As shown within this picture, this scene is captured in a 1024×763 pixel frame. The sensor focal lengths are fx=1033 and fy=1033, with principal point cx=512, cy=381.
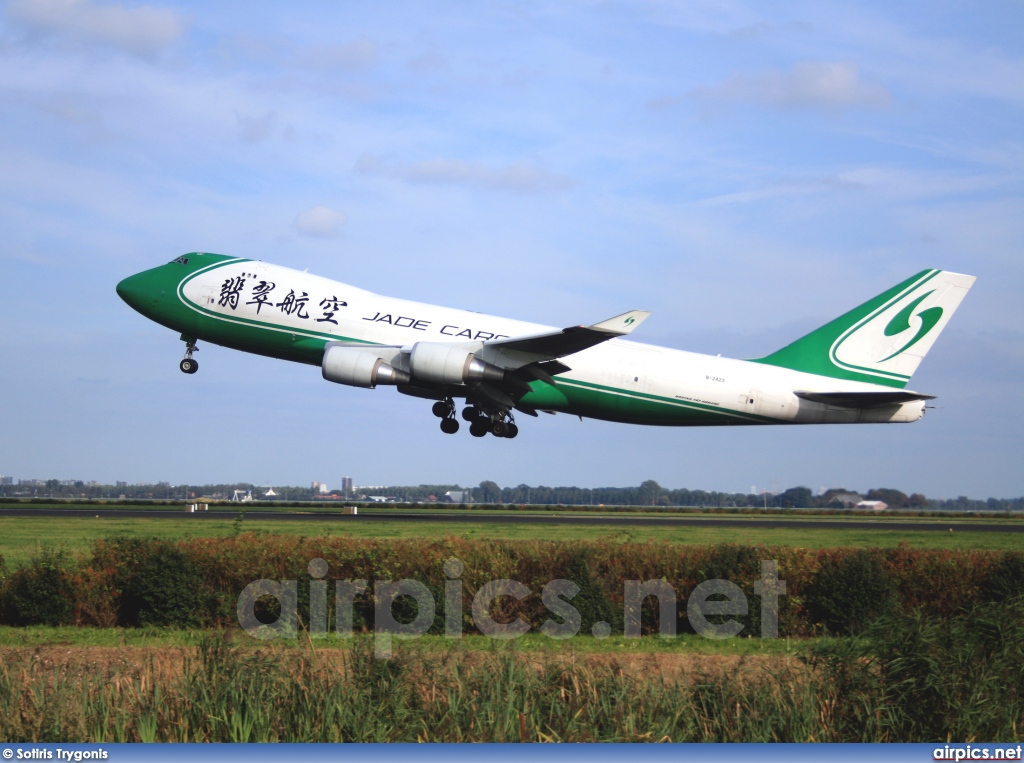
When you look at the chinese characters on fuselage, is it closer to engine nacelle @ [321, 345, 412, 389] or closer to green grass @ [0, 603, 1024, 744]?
engine nacelle @ [321, 345, 412, 389]

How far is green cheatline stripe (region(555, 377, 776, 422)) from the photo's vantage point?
129ft

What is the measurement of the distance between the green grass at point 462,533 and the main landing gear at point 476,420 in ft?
14.2

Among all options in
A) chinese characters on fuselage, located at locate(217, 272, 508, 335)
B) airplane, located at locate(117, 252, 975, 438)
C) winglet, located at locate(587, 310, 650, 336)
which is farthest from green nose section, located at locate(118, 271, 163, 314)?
winglet, located at locate(587, 310, 650, 336)

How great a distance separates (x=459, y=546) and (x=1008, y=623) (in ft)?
41.0

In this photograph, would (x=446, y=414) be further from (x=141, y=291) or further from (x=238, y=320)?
(x=141, y=291)

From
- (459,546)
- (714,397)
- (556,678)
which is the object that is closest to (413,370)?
(714,397)

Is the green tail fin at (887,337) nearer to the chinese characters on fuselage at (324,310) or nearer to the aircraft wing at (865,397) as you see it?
the aircraft wing at (865,397)

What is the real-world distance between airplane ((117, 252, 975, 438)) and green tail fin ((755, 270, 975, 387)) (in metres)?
0.04

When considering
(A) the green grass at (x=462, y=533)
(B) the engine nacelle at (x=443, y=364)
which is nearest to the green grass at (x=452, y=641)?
(A) the green grass at (x=462, y=533)

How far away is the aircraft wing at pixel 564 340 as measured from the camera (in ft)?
112

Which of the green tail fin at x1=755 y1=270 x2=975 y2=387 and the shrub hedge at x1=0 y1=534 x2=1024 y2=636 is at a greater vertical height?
the green tail fin at x1=755 y1=270 x2=975 y2=387

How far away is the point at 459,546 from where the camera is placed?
78.2 ft

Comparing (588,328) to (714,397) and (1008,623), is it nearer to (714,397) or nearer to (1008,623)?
(714,397)

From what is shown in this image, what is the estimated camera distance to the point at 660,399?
39.2 meters
